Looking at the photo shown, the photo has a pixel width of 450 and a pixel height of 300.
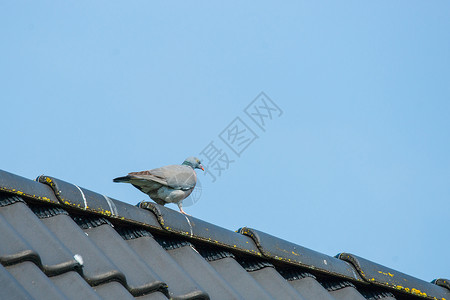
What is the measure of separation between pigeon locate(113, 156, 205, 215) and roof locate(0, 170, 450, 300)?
2695 millimetres

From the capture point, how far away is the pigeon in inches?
272

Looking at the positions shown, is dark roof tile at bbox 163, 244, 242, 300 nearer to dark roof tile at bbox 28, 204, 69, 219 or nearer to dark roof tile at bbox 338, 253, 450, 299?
dark roof tile at bbox 28, 204, 69, 219

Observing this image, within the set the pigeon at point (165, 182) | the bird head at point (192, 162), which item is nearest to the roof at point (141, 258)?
the pigeon at point (165, 182)

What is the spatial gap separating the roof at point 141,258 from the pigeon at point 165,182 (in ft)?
8.84

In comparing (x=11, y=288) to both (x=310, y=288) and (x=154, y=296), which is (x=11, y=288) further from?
(x=310, y=288)

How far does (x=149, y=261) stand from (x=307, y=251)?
1.35 metres

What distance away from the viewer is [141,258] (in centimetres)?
332

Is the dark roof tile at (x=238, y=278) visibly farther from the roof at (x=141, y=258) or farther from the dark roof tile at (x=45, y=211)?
the dark roof tile at (x=45, y=211)

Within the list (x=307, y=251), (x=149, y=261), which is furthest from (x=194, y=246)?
(x=307, y=251)

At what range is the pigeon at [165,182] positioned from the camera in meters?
6.91

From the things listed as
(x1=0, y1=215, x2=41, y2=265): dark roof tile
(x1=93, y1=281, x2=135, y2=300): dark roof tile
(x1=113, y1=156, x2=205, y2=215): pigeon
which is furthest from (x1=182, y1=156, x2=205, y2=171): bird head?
(x1=0, y1=215, x2=41, y2=265): dark roof tile

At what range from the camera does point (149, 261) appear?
338 centimetres

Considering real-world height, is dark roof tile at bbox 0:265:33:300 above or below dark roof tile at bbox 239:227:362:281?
below

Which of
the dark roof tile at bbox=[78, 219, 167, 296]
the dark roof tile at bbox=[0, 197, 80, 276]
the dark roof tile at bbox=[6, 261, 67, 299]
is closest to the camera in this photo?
the dark roof tile at bbox=[6, 261, 67, 299]
